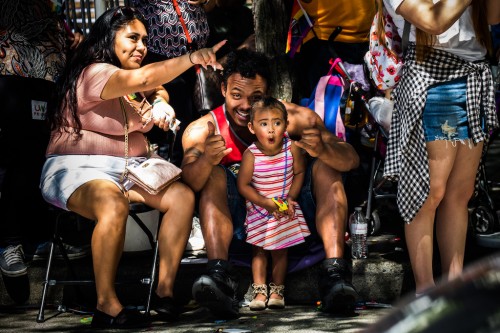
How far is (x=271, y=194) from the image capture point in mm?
5398

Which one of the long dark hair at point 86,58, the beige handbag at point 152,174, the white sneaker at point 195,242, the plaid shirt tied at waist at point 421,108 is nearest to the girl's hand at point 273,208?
the beige handbag at point 152,174

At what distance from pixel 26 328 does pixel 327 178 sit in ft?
6.51

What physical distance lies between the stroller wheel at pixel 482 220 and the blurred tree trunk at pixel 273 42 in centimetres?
154

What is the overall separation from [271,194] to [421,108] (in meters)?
1.16

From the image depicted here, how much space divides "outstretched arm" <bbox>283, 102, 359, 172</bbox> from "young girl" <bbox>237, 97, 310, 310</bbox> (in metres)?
0.17

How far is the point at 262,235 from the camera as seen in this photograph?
17.6 feet

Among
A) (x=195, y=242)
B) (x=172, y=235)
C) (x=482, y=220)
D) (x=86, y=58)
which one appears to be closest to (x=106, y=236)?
(x=172, y=235)

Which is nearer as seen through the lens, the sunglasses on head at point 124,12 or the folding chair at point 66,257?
the folding chair at point 66,257

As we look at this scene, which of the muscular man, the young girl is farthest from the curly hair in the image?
the young girl

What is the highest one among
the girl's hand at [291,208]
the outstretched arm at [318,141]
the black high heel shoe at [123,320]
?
the outstretched arm at [318,141]

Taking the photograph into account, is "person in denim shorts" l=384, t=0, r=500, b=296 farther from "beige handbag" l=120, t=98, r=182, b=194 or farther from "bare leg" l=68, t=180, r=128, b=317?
"bare leg" l=68, t=180, r=128, b=317

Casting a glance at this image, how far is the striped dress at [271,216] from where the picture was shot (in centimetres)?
534

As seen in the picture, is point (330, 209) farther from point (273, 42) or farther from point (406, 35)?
point (273, 42)

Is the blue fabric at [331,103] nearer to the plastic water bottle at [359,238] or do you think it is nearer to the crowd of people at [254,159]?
the crowd of people at [254,159]
